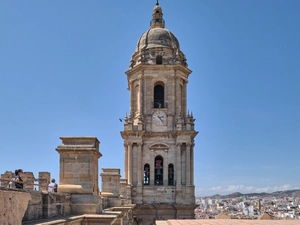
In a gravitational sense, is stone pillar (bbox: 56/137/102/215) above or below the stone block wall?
above

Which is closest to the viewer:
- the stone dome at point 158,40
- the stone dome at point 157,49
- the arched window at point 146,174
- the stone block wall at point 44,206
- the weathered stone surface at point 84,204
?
the stone block wall at point 44,206

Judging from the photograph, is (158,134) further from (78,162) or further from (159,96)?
(78,162)

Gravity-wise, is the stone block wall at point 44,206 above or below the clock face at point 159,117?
below

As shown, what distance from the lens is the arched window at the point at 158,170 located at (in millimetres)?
34469

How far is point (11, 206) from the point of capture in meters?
3.52

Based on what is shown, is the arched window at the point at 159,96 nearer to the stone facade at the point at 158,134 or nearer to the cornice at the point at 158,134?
the stone facade at the point at 158,134

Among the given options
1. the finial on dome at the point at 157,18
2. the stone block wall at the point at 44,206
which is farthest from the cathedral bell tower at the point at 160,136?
the stone block wall at the point at 44,206

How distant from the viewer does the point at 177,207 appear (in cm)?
3297

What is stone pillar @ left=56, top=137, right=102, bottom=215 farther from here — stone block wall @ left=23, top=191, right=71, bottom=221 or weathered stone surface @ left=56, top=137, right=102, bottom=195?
stone block wall @ left=23, top=191, right=71, bottom=221

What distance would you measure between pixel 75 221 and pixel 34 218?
3.52ft

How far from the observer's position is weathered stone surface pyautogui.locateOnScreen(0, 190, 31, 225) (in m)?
3.36

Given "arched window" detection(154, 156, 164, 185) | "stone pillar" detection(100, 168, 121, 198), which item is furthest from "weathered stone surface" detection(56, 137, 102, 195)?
"arched window" detection(154, 156, 164, 185)

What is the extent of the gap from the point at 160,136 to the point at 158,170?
8.17 ft

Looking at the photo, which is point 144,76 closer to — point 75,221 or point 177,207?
point 177,207
